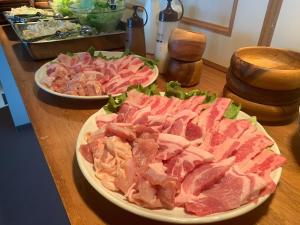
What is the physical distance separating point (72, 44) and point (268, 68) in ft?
2.52

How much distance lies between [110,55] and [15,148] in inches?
52.6

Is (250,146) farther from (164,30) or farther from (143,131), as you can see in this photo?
(164,30)

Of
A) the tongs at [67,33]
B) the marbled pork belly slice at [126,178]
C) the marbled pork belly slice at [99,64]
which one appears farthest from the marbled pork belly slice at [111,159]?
the tongs at [67,33]

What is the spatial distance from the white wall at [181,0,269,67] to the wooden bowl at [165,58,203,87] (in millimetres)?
194

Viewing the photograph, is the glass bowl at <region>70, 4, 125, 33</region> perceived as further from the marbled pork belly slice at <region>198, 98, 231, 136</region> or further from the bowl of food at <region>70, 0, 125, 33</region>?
the marbled pork belly slice at <region>198, 98, 231, 136</region>

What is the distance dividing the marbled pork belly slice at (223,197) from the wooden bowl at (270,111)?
297 millimetres

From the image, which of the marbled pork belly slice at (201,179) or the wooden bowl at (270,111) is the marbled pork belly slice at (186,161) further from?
the wooden bowl at (270,111)

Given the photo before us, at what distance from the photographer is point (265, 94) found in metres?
0.68

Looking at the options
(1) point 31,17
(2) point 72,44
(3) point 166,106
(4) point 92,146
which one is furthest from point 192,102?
(1) point 31,17

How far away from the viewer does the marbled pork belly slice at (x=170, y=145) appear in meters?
0.50

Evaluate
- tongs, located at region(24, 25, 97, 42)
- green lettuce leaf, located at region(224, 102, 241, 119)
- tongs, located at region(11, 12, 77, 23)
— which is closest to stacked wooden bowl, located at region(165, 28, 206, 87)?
green lettuce leaf, located at region(224, 102, 241, 119)

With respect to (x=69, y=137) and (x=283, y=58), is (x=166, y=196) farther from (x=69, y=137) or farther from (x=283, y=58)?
(x=283, y=58)

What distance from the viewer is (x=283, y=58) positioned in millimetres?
767

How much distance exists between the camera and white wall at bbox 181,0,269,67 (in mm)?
886
